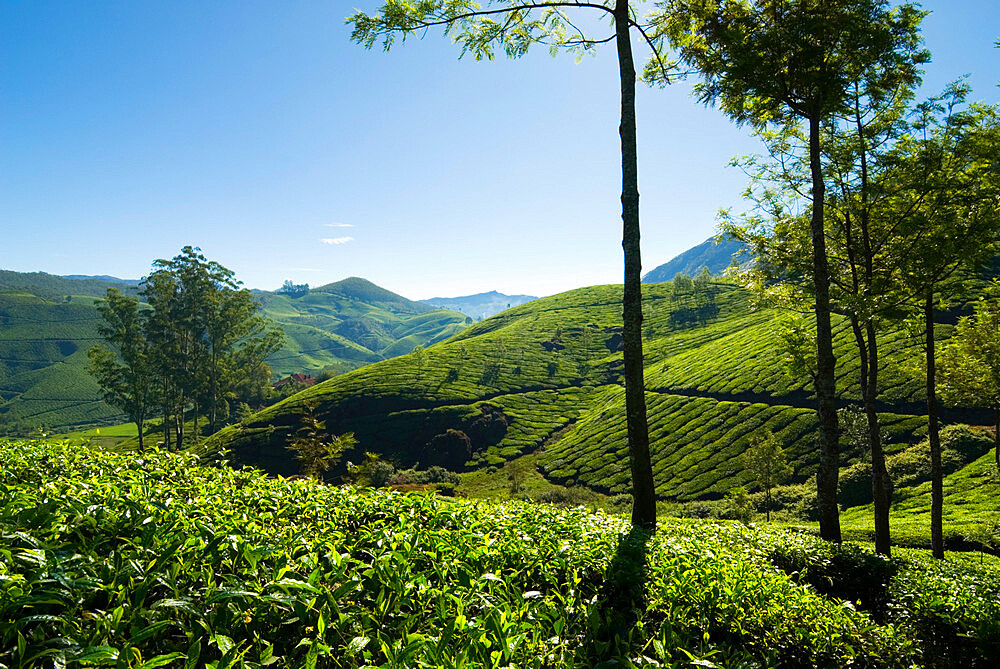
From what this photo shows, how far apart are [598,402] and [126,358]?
84558mm

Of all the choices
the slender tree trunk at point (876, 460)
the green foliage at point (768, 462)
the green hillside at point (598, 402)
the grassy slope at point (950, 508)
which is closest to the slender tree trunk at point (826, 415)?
the slender tree trunk at point (876, 460)

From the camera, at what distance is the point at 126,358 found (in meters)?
64.4

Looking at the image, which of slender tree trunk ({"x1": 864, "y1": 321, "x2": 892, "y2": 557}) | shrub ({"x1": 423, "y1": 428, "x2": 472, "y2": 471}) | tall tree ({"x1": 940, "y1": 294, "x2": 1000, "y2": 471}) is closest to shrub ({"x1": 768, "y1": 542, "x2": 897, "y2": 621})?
slender tree trunk ({"x1": 864, "y1": 321, "x2": 892, "y2": 557})

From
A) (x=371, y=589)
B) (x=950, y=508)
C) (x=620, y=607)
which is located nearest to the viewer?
(x=371, y=589)

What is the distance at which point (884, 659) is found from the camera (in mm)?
4301

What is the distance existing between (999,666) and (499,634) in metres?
6.26

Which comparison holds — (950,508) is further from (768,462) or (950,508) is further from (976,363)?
(976,363)

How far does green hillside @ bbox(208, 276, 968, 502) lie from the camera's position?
59219 millimetres

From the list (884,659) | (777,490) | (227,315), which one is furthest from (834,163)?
(227,315)

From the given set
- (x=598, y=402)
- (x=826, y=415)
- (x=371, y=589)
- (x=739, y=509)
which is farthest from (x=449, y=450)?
(x=371, y=589)

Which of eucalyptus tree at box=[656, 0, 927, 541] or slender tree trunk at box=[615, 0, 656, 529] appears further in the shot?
eucalyptus tree at box=[656, 0, 927, 541]

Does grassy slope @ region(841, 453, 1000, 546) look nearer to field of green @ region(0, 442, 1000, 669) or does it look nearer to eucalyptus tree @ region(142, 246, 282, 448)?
field of green @ region(0, 442, 1000, 669)

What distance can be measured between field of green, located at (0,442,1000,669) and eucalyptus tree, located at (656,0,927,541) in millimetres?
6404

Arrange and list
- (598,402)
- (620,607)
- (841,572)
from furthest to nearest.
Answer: (598,402)
(841,572)
(620,607)
